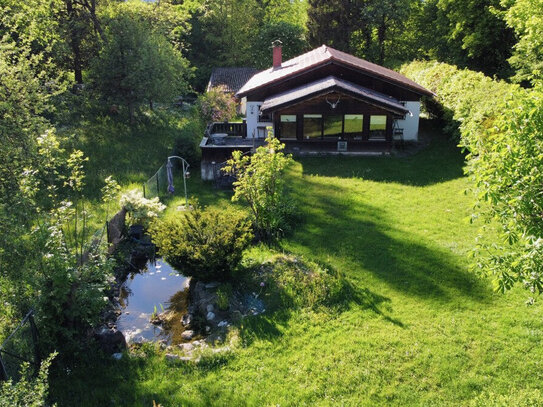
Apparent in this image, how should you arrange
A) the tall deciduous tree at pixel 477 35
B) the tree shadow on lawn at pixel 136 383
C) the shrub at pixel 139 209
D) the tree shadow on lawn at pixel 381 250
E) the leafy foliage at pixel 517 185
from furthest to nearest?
the tall deciduous tree at pixel 477 35
the shrub at pixel 139 209
the tree shadow on lawn at pixel 381 250
the tree shadow on lawn at pixel 136 383
the leafy foliage at pixel 517 185

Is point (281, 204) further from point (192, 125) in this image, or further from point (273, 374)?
point (192, 125)

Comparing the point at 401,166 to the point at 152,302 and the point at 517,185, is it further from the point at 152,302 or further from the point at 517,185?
the point at 517,185

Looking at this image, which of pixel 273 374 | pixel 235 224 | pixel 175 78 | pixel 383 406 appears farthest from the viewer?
pixel 175 78

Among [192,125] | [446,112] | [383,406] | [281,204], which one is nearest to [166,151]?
[192,125]

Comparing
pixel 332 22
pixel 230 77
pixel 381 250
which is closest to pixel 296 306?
pixel 381 250

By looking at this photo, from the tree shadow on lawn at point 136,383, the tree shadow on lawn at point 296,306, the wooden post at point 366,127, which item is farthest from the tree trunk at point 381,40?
the tree shadow on lawn at point 136,383

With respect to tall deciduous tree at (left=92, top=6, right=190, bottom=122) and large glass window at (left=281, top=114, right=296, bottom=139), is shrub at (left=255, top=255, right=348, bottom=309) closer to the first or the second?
large glass window at (left=281, top=114, right=296, bottom=139)

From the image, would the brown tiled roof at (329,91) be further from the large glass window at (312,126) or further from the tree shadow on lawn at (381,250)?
the tree shadow on lawn at (381,250)
